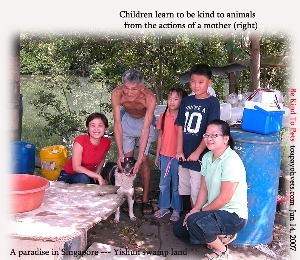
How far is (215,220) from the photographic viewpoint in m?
3.39

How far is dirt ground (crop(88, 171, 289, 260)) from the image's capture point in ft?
12.9

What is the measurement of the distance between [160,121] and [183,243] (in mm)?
1521

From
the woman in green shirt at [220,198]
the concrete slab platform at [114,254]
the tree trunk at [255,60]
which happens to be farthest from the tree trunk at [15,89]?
the tree trunk at [255,60]

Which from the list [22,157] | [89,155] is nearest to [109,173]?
[89,155]

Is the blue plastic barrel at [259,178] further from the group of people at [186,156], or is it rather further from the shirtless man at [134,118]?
the shirtless man at [134,118]

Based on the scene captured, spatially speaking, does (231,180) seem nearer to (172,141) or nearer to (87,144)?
(172,141)

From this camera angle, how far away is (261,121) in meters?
3.81

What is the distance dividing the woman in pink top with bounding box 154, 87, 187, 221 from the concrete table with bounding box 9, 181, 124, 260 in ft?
3.05

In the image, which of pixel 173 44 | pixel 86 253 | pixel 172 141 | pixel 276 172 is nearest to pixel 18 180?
pixel 86 253

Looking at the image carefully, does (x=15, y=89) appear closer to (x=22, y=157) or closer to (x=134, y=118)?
(x=22, y=157)

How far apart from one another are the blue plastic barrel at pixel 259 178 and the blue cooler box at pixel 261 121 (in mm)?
80

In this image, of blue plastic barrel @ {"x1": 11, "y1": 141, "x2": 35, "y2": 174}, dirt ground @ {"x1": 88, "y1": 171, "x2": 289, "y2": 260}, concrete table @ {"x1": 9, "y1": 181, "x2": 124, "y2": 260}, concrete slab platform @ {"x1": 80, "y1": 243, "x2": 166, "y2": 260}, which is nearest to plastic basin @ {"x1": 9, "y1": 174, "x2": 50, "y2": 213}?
concrete table @ {"x1": 9, "y1": 181, "x2": 124, "y2": 260}

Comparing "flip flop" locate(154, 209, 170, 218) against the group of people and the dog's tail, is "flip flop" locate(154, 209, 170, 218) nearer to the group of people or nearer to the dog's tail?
the group of people

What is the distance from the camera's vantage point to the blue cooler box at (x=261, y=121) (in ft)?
12.4
